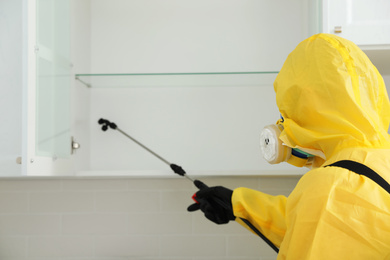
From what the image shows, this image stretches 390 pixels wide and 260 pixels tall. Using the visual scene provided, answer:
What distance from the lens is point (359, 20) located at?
145 cm

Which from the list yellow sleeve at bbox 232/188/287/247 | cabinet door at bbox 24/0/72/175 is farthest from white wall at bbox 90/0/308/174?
yellow sleeve at bbox 232/188/287/247

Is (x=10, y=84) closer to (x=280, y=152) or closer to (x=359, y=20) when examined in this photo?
(x=280, y=152)

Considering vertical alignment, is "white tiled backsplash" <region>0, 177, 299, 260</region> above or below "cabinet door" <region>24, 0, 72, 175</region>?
below

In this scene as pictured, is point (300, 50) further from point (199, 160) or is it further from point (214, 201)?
point (199, 160)

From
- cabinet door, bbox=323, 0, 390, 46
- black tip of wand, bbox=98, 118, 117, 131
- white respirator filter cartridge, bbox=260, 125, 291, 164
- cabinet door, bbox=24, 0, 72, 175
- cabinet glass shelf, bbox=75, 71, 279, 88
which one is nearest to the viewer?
white respirator filter cartridge, bbox=260, 125, 291, 164

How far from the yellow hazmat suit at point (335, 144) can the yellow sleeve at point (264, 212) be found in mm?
183

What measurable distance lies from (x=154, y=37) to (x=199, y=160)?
529 mm

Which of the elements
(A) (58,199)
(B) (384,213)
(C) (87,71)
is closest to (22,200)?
(A) (58,199)

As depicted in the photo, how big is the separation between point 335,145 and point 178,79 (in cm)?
85

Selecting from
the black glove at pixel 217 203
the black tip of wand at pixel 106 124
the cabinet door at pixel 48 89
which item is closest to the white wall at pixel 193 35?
the black tip of wand at pixel 106 124

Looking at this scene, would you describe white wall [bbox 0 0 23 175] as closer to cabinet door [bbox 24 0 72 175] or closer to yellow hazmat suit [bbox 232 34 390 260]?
cabinet door [bbox 24 0 72 175]

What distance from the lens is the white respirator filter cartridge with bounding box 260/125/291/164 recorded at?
1.15 m

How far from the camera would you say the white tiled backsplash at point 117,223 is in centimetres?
182

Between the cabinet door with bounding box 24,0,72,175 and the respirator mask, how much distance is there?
620mm
